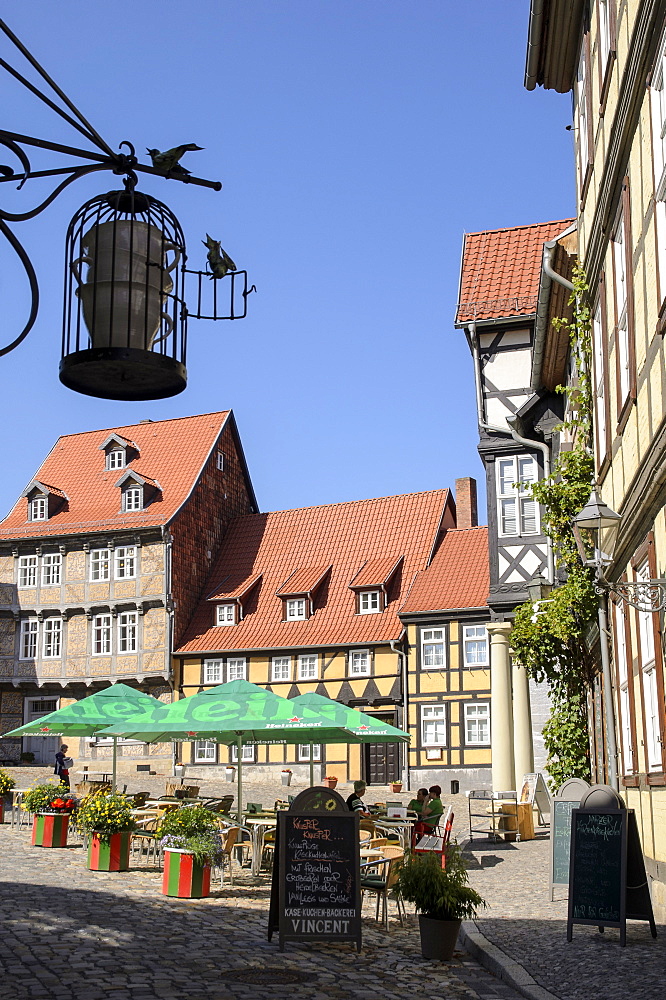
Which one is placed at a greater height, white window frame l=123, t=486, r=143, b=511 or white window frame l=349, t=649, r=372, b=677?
A: white window frame l=123, t=486, r=143, b=511

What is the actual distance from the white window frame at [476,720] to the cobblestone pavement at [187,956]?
74.8 feet

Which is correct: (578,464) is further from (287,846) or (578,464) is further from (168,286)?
(168,286)

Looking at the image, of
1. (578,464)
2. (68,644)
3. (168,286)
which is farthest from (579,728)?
(68,644)

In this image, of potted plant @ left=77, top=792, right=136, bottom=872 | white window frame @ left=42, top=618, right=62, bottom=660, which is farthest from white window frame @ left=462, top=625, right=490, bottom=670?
potted plant @ left=77, top=792, right=136, bottom=872

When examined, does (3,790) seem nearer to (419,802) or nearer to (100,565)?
(419,802)

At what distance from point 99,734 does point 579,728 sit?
28.1ft

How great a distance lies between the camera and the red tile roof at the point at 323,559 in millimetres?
39875

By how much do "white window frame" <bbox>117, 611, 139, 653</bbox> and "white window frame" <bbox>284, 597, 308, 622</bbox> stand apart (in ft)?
17.5

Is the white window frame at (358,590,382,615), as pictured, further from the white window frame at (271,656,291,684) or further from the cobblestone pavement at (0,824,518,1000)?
the cobblestone pavement at (0,824,518,1000)

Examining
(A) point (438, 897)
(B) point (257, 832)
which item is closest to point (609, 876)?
(A) point (438, 897)

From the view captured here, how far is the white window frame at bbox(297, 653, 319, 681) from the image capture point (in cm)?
3953

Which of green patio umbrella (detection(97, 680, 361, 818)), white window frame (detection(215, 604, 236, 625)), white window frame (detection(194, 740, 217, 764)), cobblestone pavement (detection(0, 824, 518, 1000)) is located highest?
white window frame (detection(215, 604, 236, 625))

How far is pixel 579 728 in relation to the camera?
57.9ft

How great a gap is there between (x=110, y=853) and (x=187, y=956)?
22.4 ft
